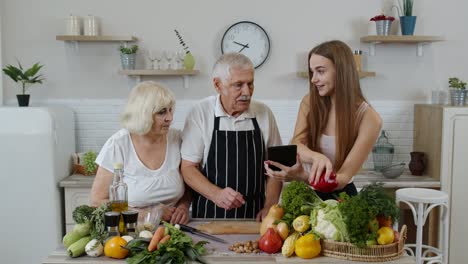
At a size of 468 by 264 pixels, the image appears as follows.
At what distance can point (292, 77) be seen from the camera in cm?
491

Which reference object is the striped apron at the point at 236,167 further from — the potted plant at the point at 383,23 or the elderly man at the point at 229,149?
the potted plant at the point at 383,23

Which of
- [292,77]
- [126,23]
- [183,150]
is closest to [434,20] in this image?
[292,77]

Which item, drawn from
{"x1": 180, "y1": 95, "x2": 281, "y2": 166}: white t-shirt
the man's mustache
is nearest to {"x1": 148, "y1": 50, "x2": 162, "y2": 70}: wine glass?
{"x1": 180, "y1": 95, "x2": 281, "y2": 166}: white t-shirt

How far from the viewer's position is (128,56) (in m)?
4.70

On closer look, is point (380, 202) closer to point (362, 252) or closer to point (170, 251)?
point (362, 252)

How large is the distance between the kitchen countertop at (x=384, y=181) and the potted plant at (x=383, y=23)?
50.0 inches

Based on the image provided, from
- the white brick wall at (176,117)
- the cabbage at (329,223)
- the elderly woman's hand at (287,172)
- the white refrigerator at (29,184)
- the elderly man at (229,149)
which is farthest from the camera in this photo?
the white brick wall at (176,117)

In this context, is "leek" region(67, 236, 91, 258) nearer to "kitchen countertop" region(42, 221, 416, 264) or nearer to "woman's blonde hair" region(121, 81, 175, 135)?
"kitchen countertop" region(42, 221, 416, 264)

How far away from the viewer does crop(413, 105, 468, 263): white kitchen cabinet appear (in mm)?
4445

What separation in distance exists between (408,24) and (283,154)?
278 cm

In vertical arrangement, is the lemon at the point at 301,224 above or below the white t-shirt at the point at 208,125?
below

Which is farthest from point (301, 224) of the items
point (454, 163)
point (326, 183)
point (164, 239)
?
point (454, 163)

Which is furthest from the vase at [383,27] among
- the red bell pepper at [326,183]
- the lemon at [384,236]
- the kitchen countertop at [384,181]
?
the lemon at [384,236]

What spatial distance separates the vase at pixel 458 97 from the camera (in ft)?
15.1
